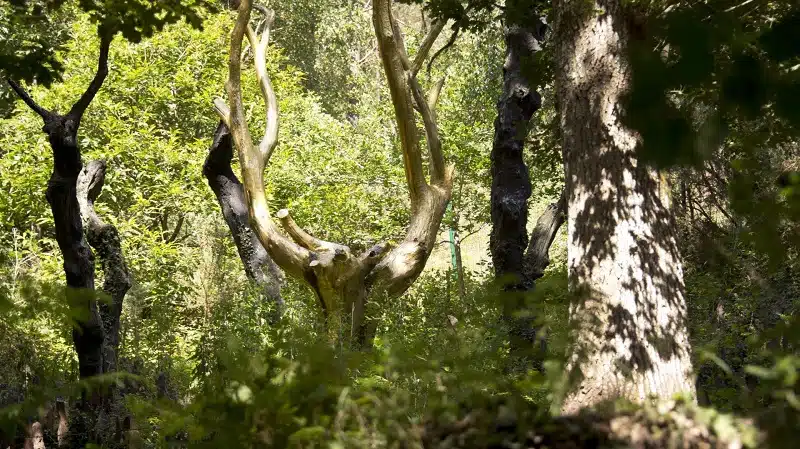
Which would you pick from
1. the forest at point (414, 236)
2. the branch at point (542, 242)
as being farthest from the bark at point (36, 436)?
the branch at point (542, 242)

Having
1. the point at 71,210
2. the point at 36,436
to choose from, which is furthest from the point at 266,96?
the point at 36,436

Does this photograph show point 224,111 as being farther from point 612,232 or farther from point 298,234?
point 612,232

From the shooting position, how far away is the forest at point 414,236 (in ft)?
8.13

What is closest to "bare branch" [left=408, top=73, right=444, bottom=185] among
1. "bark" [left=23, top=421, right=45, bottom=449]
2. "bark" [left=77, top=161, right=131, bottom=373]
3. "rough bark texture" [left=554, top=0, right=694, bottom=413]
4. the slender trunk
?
the slender trunk

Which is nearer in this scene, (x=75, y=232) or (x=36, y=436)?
(x=36, y=436)

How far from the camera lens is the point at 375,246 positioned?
8.27 m

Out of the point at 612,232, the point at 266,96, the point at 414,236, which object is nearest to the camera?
the point at 612,232

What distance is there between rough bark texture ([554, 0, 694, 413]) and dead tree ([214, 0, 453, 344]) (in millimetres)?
3094

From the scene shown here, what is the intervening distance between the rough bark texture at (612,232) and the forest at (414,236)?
1 centimetres

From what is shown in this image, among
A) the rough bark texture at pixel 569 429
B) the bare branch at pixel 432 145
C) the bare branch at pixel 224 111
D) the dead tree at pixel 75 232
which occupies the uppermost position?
the bare branch at pixel 224 111

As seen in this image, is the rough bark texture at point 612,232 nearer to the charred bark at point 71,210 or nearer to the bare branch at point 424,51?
the bare branch at point 424,51

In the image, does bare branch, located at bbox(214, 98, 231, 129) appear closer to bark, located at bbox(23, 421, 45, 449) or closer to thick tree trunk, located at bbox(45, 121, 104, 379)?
thick tree trunk, located at bbox(45, 121, 104, 379)

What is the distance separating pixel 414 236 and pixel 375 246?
367 mm

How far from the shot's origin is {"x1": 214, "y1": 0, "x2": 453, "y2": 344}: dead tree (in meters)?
7.81
